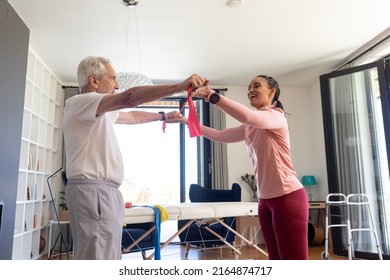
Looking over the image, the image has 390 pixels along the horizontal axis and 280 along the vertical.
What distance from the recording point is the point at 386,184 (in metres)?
3.96

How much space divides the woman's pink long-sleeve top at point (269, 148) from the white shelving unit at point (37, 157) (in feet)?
10.5

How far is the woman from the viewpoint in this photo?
1.41 meters

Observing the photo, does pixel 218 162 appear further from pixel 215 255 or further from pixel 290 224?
pixel 290 224

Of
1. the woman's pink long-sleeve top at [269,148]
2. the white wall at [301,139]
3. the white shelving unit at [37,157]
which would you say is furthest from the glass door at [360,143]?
the white shelving unit at [37,157]

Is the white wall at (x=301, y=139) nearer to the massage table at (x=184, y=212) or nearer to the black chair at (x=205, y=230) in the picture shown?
the black chair at (x=205, y=230)

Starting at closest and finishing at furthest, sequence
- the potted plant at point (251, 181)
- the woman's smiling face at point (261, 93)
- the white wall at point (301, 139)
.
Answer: the woman's smiling face at point (261, 93)
the potted plant at point (251, 181)
the white wall at point (301, 139)

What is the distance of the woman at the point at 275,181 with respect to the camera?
1.41 meters

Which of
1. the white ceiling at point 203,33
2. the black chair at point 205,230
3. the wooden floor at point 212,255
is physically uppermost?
the white ceiling at point 203,33

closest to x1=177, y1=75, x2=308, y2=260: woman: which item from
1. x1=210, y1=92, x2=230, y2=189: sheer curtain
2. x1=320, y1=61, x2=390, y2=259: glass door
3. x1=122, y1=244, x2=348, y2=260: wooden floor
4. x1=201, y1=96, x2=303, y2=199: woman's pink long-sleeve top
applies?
x1=201, y1=96, x2=303, y2=199: woman's pink long-sleeve top

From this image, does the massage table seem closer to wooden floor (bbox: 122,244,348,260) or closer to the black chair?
the black chair

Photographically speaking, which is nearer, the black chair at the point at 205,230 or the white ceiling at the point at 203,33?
the white ceiling at the point at 203,33

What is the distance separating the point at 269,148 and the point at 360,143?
3300 mm

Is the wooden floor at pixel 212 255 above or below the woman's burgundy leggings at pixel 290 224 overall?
below
